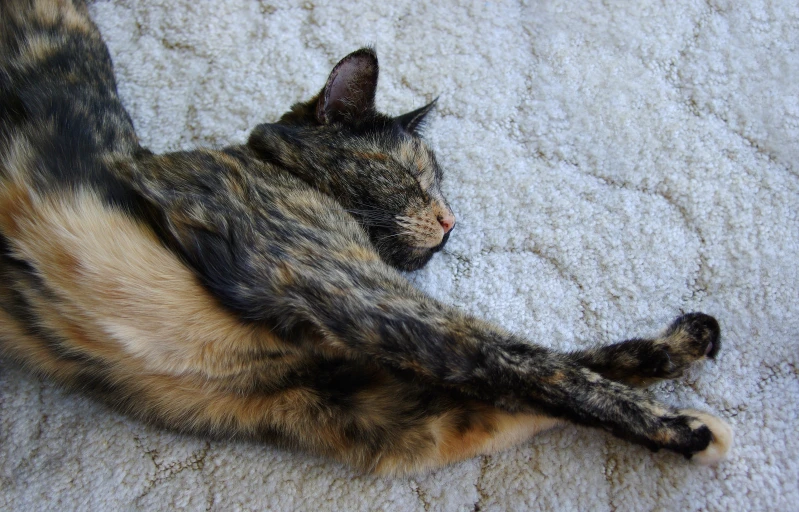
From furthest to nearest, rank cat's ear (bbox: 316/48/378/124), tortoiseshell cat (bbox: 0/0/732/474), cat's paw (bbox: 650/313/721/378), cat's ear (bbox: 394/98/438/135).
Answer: cat's ear (bbox: 394/98/438/135)
cat's ear (bbox: 316/48/378/124)
cat's paw (bbox: 650/313/721/378)
tortoiseshell cat (bbox: 0/0/732/474)

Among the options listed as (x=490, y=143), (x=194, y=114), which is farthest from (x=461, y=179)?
(x=194, y=114)

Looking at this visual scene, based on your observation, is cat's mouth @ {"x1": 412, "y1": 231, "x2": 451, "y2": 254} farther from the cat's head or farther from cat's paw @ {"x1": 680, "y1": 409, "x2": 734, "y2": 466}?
cat's paw @ {"x1": 680, "y1": 409, "x2": 734, "y2": 466}

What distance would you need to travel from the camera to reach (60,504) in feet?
3.41

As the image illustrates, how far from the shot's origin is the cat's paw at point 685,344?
Answer: 40.9 inches

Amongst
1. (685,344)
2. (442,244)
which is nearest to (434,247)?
(442,244)

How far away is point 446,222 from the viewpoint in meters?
1.20

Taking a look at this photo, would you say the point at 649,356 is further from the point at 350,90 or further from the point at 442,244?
the point at 350,90

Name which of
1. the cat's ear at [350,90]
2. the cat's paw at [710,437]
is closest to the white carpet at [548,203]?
the cat's paw at [710,437]

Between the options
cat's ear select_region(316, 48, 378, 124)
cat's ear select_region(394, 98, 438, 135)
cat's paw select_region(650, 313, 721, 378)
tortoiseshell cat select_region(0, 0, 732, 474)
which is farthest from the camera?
cat's ear select_region(394, 98, 438, 135)

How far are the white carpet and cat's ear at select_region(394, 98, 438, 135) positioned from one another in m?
0.06

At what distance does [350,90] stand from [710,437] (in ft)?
2.96

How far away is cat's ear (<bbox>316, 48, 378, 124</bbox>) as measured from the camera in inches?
45.3

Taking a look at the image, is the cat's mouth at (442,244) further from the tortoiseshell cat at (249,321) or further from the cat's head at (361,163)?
the tortoiseshell cat at (249,321)

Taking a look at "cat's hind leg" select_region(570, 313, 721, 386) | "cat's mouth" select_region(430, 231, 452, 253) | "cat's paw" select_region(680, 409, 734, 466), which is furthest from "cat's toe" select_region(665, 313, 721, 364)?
"cat's mouth" select_region(430, 231, 452, 253)
